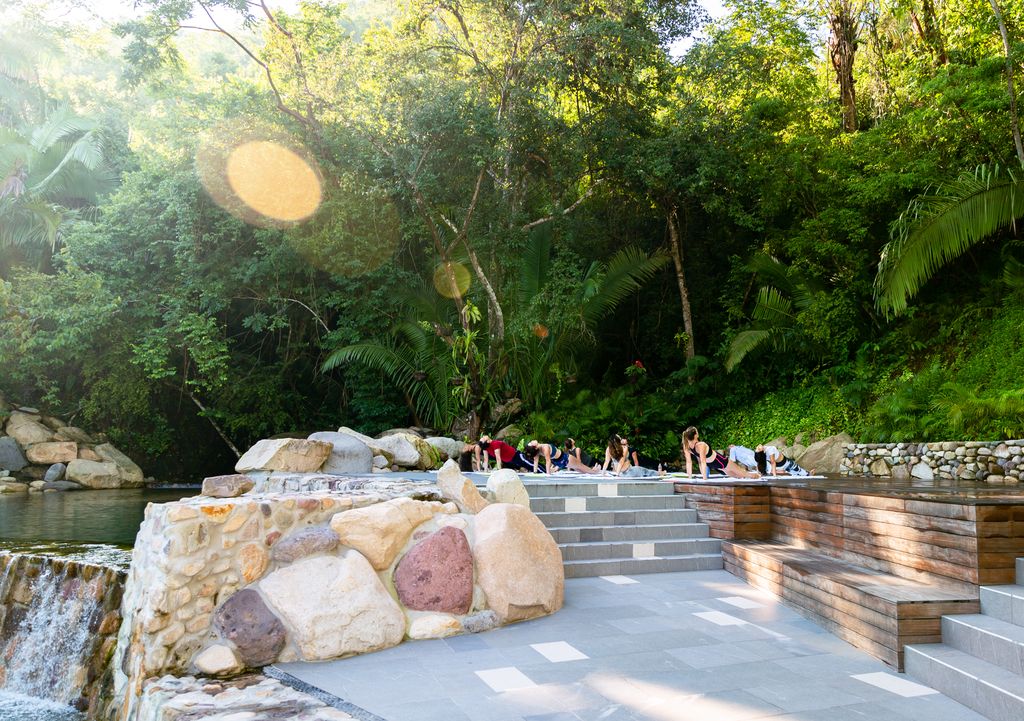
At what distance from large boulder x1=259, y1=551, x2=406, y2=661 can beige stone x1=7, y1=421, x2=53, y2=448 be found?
15932 mm

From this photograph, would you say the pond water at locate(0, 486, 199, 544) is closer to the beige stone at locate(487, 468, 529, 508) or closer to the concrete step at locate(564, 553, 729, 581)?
the beige stone at locate(487, 468, 529, 508)

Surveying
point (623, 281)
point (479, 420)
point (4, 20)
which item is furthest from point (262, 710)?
point (4, 20)

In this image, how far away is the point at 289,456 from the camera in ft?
33.3

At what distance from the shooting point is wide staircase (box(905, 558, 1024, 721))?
3.19m

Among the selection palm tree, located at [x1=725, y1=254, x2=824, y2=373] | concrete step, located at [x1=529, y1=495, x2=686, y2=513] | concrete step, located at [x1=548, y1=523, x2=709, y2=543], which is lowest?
concrete step, located at [x1=548, y1=523, x2=709, y2=543]

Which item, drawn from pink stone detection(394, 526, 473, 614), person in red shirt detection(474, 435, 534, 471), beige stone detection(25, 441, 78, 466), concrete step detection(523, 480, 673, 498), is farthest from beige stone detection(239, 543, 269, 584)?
beige stone detection(25, 441, 78, 466)

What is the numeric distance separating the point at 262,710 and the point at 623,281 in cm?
1242

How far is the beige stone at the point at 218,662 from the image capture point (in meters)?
3.99

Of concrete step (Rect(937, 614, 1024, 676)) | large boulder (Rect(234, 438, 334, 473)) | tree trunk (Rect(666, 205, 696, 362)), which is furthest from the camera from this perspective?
tree trunk (Rect(666, 205, 696, 362))

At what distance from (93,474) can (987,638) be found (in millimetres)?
17428

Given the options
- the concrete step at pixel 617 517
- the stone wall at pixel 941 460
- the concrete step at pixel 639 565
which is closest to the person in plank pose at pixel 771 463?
the stone wall at pixel 941 460

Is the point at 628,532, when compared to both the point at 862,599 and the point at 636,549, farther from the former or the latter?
the point at 862,599

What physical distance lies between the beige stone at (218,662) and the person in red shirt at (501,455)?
736 centimetres

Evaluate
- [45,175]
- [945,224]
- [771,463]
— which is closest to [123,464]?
[45,175]
